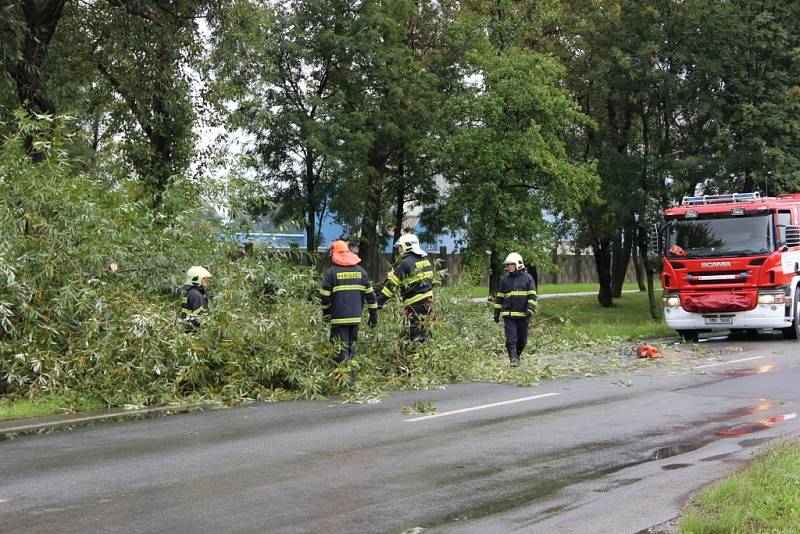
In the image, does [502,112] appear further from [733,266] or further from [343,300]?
[343,300]

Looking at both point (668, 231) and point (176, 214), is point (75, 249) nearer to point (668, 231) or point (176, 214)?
point (176, 214)

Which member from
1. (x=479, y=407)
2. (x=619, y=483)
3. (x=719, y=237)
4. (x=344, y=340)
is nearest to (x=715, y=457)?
(x=619, y=483)

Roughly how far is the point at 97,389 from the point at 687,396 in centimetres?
719

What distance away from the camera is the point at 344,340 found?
12055 mm

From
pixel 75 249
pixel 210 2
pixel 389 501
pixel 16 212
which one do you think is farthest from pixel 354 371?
pixel 210 2

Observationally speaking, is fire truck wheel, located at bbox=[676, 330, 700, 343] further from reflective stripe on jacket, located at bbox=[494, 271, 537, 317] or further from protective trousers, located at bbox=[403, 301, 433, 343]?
protective trousers, located at bbox=[403, 301, 433, 343]

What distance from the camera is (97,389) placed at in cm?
1091

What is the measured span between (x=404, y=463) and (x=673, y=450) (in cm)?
239

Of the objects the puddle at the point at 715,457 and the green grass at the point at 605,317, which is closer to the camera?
the puddle at the point at 715,457

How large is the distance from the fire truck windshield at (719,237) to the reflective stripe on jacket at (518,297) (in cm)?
678

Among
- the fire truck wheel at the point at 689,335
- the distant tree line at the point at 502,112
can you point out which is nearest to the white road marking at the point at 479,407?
the fire truck wheel at the point at 689,335

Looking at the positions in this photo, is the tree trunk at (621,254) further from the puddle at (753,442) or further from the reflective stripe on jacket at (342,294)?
the puddle at (753,442)

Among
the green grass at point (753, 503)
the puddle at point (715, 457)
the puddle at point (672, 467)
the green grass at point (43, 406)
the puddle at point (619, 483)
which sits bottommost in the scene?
the puddle at point (715, 457)

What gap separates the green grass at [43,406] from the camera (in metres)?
9.77
